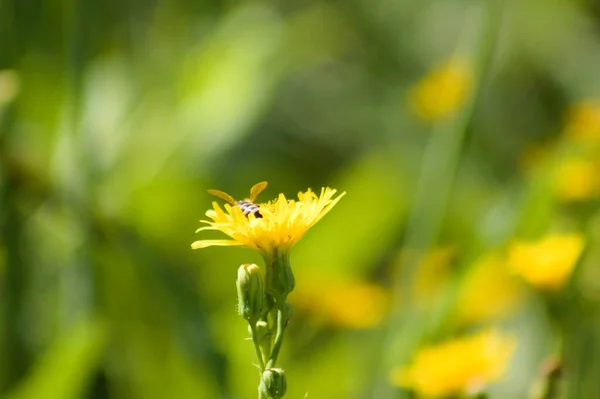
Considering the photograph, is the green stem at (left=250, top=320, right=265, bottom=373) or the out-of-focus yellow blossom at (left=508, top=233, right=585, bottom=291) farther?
the out-of-focus yellow blossom at (left=508, top=233, right=585, bottom=291)

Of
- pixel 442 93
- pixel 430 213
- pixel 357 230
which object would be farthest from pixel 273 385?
pixel 442 93

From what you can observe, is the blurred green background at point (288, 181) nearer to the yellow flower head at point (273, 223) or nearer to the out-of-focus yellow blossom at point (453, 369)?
the out-of-focus yellow blossom at point (453, 369)

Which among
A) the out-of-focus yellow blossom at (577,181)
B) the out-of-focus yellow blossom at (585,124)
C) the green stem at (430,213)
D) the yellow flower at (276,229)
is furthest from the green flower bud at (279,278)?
the out-of-focus yellow blossom at (585,124)

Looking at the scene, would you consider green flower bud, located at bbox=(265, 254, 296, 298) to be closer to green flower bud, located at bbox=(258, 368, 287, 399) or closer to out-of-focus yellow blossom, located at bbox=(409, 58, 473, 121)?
green flower bud, located at bbox=(258, 368, 287, 399)

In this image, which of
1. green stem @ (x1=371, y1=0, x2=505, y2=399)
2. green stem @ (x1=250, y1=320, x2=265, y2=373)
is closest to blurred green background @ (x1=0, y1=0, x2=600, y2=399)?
green stem @ (x1=371, y1=0, x2=505, y2=399)

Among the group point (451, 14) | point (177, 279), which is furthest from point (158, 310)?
point (451, 14)

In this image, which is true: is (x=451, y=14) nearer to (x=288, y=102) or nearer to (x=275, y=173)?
(x=288, y=102)
